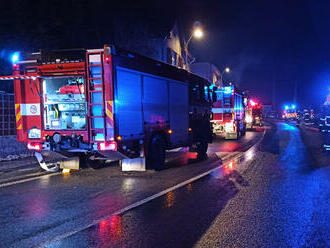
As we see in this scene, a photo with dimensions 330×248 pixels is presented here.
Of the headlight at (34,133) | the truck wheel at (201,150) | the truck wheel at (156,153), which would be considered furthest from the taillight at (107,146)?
the truck wheel at (201,150)

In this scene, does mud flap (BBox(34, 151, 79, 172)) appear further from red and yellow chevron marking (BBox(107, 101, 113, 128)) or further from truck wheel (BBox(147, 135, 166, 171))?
truck wheel (BBox(147, 135, 166, 171))

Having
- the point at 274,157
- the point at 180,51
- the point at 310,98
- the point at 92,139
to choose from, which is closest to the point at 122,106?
the point at 92,139

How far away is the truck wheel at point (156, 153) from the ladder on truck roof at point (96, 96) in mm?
1875

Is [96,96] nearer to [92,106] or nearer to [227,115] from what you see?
[92,106]

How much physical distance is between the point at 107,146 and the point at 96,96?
1200mm

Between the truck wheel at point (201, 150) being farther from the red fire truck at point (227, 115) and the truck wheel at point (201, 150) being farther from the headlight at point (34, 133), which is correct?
the red fire truck at point (227, 115)

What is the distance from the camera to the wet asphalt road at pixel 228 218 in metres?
4.34

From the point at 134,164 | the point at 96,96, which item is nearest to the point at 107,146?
the point at 96,96

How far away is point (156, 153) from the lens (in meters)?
9.47

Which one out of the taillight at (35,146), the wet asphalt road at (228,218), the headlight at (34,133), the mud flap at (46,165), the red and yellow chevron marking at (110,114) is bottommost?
the wet asphalt road at (228,218)

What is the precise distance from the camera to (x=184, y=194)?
22.2 ft

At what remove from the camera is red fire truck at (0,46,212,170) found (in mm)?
7691

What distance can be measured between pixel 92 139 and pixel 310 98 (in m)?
77.1

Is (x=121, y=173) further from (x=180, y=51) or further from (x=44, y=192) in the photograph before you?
(x=180, y=51)
